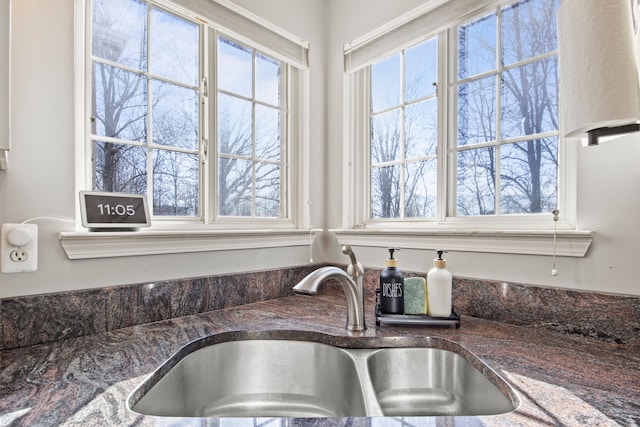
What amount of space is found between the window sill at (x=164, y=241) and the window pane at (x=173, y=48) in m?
0.63

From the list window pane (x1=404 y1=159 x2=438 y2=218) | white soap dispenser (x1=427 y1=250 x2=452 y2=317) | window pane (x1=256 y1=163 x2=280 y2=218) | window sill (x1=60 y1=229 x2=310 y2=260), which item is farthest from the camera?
window pane (x1=256 y1=163 x2=280 y2=218)

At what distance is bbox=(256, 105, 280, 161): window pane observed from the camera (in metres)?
1.59

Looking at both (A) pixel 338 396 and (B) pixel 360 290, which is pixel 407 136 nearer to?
(B) pixel 360 290

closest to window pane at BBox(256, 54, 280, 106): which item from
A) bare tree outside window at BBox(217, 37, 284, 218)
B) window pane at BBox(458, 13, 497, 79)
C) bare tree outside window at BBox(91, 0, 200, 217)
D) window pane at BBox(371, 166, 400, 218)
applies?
bare tree outside window at BBox(217, 37, 284, 218)

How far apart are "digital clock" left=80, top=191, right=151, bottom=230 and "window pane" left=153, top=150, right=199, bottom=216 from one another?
14cm

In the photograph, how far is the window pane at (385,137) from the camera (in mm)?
1602

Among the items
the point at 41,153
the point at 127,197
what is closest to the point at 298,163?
the point at 127,197

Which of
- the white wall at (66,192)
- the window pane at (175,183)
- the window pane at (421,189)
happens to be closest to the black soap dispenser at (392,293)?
the white wall at (66,192)

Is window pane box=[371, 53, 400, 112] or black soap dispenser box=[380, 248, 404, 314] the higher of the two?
window pane box=[371, 53, 400, 112]

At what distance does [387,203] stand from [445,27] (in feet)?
2.54

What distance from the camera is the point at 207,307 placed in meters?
1.27

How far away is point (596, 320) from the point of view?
3.06ft

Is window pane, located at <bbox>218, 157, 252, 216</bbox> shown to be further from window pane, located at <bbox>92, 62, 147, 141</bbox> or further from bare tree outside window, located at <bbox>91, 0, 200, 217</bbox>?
window pane, located at <bbox>92, 62, 147, 141</bbox>

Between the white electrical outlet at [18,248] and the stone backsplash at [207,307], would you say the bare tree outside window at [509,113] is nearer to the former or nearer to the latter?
the stone backsplash at [207,307]
